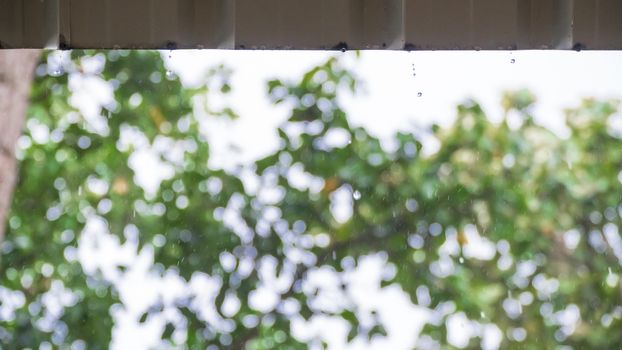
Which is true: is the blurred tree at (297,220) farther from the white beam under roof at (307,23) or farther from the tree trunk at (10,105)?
the white beam under roof at (307,23)

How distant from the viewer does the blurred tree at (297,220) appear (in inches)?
208

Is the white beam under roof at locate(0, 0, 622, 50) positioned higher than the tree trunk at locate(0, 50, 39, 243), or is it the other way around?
the white beam under roof at locate(0, 0, 622, 50)

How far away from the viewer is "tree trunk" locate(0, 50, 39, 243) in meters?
3.17

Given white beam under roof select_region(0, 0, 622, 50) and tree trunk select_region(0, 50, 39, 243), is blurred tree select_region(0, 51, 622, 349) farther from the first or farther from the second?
white beam under roof select_region(0, 0, 622, 50)

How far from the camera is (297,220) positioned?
5500 millimetres

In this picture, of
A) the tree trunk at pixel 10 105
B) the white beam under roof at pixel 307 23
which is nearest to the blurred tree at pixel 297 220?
the tree trunk at pixel 10 105

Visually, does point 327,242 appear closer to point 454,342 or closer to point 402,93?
point 454,342

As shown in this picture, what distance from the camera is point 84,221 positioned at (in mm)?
5594

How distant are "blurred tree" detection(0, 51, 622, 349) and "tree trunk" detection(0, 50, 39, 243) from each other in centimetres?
178

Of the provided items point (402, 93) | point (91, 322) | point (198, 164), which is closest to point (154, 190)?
point (198, 164)

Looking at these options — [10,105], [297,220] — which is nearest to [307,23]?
[10,105]

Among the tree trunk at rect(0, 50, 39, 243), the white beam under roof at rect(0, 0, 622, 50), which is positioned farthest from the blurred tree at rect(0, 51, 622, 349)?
the white beam under roof at rect(0, 0, 622, 50)

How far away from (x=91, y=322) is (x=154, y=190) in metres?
0.81

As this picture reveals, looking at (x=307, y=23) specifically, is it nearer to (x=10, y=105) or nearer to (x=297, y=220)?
(x=10, y=105)
